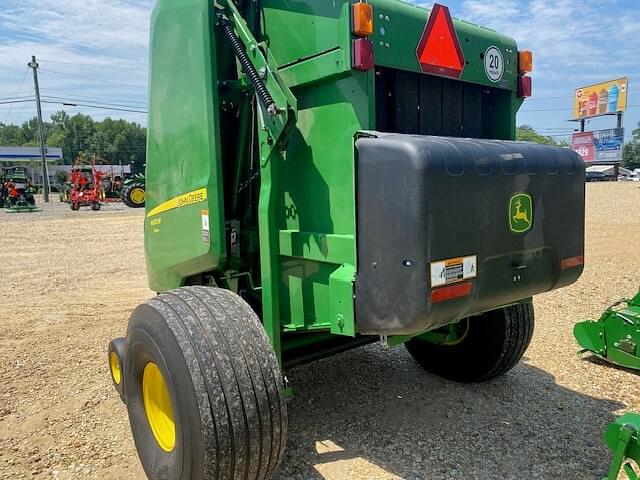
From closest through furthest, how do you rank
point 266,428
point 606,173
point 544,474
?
point 266,428 → point 544,474 → point 606,173

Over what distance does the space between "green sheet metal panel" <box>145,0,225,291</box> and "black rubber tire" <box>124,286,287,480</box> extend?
21.2 inches

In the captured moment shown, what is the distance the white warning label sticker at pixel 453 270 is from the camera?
2.18 metres

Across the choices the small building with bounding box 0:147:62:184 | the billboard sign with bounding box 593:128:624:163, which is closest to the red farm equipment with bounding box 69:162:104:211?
the small building with bounding box 0:147:62:184

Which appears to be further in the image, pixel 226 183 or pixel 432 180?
pixel 226 183

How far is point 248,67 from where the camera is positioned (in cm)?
263

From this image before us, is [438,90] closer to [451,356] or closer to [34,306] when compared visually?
[451,356]

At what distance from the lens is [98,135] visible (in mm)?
76000

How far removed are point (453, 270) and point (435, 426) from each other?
1.51m

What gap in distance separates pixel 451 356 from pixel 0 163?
192ft

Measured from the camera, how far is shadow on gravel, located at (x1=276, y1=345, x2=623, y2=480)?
2906mm

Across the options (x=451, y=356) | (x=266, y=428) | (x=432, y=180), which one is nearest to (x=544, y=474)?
(x=451, y=356)

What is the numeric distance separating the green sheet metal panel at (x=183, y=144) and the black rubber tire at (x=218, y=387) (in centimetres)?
54

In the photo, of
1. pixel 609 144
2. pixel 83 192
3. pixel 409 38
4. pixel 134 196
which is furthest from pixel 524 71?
pixel 609 144

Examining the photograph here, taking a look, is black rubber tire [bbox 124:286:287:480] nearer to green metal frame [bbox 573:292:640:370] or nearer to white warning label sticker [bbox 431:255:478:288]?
white warning label sticker [bbox 431:255:478:288]
